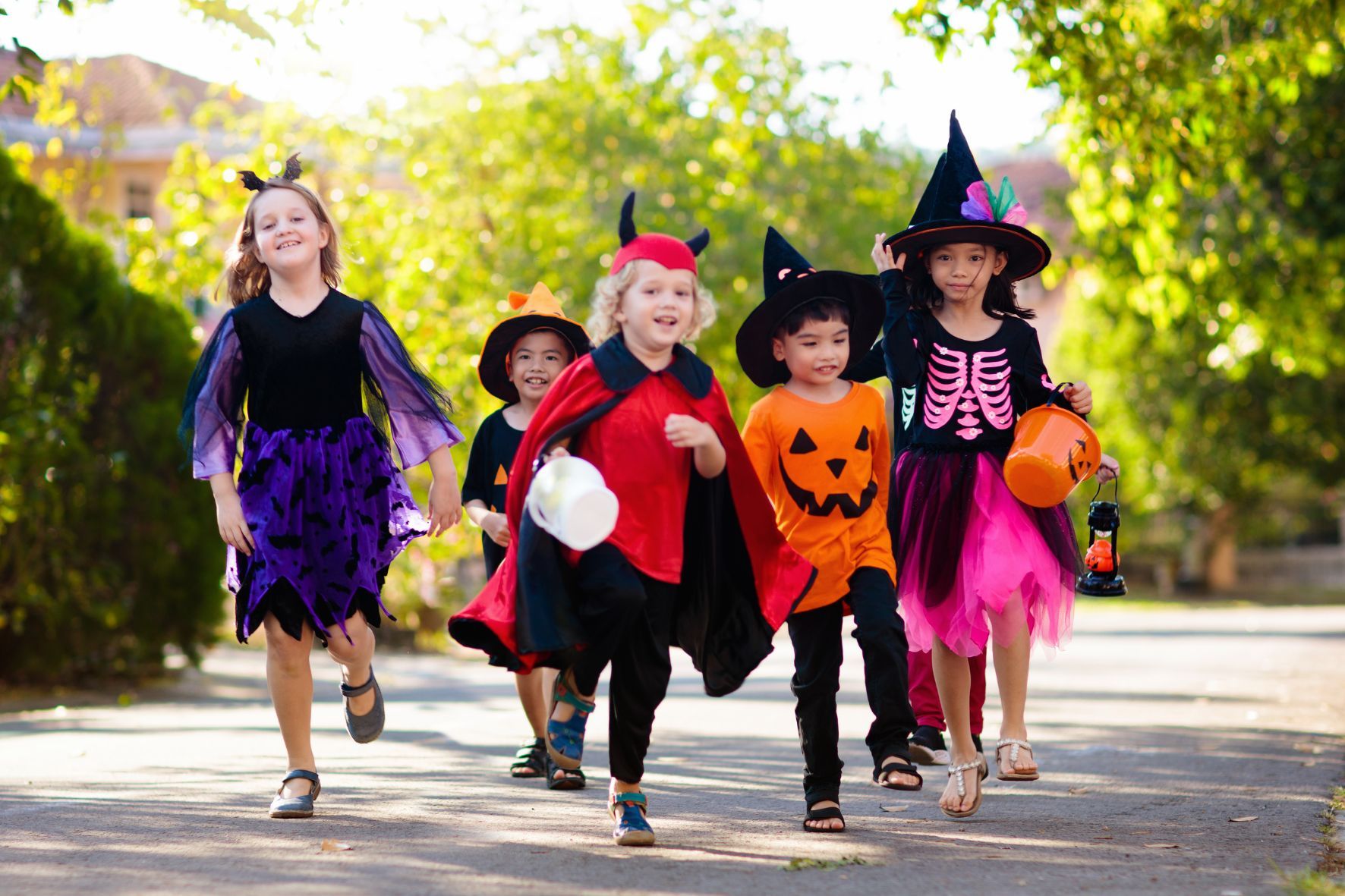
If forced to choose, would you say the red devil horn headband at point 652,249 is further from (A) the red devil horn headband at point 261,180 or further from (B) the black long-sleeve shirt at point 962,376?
(A) the red devil horn headband at point 261,180

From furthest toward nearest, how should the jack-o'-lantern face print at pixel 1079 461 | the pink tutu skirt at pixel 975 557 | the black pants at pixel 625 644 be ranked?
the pink tutu skirt at pixel 975 557 < the jack-o'-lantern face print at pixel 1079 461 < the black pants at pixel 625 644

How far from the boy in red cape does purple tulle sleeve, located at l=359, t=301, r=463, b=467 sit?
86cm

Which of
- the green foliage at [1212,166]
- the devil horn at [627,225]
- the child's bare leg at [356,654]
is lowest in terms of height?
the child's bare leg at [356,654]

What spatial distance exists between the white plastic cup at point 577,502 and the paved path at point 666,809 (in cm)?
93

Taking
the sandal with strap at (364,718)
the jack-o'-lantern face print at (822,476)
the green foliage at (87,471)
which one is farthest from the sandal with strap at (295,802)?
the green foliage at (87,471)

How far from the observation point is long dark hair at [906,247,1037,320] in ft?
19.7

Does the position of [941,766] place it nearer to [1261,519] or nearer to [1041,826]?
[1041,826]

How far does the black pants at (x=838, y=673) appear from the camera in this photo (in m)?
5.28

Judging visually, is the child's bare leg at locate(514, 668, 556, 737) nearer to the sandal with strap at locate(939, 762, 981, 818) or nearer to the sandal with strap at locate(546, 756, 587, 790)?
the sandal with strap at locate(546, 756, 587, 790)

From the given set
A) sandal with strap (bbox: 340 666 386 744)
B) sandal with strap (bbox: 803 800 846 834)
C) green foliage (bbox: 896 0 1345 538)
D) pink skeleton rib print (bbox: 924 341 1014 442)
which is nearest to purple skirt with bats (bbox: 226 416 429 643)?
sandal with strap (bbox: 340 666 386 744)

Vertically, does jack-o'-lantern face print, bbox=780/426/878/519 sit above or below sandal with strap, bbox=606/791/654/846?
above

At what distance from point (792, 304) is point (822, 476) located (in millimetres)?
612

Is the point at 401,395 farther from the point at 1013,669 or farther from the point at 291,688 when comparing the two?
Answer: the point at 1013,669

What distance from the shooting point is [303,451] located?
18.2 ft
